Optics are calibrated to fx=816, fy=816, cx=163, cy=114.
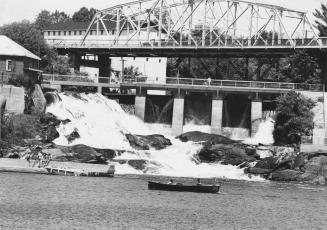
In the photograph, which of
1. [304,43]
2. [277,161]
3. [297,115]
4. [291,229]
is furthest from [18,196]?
[304,43]

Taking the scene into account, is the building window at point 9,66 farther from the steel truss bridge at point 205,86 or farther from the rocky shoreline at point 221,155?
the steel truss bridge at point 205,86

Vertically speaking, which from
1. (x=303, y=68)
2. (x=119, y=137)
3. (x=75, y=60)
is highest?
(x=75, y=60)

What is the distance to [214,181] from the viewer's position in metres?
90.9

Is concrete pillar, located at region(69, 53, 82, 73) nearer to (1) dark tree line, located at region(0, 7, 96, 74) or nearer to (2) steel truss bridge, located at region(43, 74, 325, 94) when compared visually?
(1) dark tree line, located at region(0, 7, 96, 74)

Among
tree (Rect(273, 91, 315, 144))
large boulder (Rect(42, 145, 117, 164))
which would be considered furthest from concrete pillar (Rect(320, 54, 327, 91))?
Result: large boulder (Rect(42, 145, 117, 164))

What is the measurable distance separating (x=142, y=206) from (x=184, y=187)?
12091 mm

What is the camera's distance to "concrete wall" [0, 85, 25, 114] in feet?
336

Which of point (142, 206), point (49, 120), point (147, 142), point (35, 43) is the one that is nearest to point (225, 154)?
point (147, 142)

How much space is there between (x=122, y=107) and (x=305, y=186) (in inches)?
1833

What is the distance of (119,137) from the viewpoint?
11019cm

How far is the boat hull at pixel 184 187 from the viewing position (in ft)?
263

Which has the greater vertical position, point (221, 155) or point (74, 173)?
point (221, 155)

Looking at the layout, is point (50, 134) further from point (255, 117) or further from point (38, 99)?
point (255, 117)

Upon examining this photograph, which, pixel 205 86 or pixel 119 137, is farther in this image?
pixel 205 86
